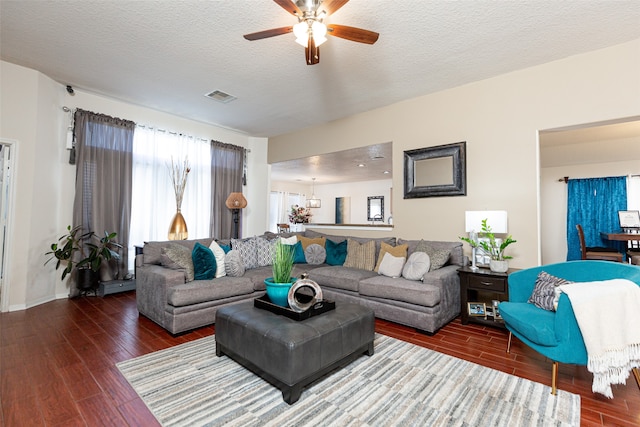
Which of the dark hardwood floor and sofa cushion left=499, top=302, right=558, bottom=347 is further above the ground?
sofa cushion left=499, top=302, right=558, bottom=347

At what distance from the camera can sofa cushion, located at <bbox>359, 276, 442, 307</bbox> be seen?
293cm

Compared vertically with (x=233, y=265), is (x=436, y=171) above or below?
above

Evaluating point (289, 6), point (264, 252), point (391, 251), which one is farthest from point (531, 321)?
point (264, 252)

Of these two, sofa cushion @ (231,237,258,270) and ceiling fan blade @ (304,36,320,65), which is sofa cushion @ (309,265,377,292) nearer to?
sofa cushion @ (231,237,258,270)

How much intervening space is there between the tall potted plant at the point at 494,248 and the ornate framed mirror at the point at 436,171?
676mm

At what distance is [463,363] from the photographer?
2314 millimetres

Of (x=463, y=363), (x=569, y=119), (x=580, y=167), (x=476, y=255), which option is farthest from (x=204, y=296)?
(x=580, y=167)

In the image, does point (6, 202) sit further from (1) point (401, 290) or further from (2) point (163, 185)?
(1) point (401, 290)

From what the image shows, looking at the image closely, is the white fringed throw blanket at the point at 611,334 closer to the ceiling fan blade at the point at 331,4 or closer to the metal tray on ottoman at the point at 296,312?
the metal tray on ottoman at the point at 296,312

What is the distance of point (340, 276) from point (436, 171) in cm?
199

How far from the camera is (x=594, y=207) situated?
629cm

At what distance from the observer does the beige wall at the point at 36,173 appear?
3482 mm

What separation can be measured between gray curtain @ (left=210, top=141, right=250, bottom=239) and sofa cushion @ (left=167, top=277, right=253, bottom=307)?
2564 mm

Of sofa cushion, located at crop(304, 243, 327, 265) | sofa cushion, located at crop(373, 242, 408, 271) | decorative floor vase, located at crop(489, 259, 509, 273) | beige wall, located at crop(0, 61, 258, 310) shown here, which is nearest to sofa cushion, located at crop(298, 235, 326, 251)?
sofa cushion, located at crop(304, 243, 327, 265)
